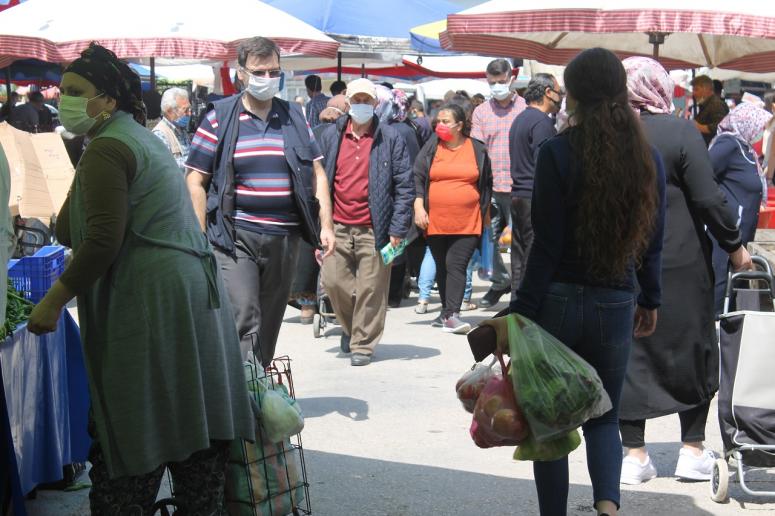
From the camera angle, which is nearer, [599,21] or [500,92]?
[599,21]

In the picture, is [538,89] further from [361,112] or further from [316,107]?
[316,107]

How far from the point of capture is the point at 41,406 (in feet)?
16.6

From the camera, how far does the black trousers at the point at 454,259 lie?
10.2 m

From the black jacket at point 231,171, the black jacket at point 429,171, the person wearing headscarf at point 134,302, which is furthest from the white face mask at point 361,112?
the person wearing headscarf at point 134,302

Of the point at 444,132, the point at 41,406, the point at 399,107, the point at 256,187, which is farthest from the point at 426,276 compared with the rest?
the point at 41,406

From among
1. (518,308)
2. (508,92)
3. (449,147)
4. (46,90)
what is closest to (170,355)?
(518,308)

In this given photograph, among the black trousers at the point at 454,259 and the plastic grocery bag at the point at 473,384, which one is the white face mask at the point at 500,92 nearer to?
the black trousers at the point at 454,259

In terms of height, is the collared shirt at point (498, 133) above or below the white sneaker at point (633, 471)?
above

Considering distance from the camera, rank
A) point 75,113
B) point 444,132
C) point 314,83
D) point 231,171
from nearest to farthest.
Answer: point 75,113, point 231,171, point 444,132, point 314,83

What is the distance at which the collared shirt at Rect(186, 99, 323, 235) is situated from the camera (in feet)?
20.7

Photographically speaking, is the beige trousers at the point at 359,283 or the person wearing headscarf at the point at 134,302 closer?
the person wearing headscarf at the point at 134,302

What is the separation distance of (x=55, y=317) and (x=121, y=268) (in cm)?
26

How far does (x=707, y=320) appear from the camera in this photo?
5.55 meters

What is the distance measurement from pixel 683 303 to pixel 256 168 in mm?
2252
